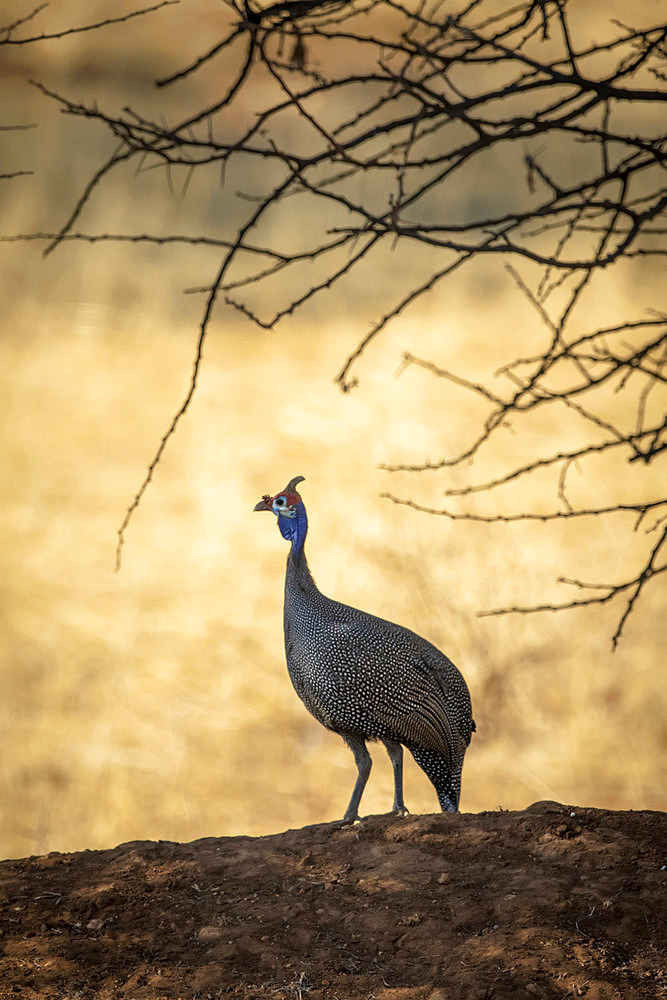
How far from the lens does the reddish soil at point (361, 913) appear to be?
7.64 ft

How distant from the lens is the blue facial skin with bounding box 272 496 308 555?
4.01m

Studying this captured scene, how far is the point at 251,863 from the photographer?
2.96 metres

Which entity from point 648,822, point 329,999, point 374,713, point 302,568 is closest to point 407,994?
point 329,999

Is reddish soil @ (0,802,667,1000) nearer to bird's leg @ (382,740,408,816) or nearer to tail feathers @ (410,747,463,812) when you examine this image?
bird's leg @ (382,740,408,816)

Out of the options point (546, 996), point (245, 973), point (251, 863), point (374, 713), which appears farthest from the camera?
point (374, 713)

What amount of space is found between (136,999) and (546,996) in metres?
0.92

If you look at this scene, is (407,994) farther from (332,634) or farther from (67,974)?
(332,634)

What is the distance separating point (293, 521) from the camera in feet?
13.2

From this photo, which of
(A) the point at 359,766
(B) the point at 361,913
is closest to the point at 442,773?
(A) the point at 359,766

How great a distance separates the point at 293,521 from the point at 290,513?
0.12 ft

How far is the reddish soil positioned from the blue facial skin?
3.91 feet

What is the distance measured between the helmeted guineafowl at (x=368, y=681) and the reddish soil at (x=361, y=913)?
0.51 meters

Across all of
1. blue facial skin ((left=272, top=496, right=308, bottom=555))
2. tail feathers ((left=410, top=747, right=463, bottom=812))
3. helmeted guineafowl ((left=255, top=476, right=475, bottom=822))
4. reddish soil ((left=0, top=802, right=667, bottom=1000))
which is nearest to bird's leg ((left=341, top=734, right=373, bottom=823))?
helmeted guineafowl ((left=255, top=476, right=475, bottom=822))

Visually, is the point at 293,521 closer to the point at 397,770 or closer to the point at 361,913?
the point at 397,770
